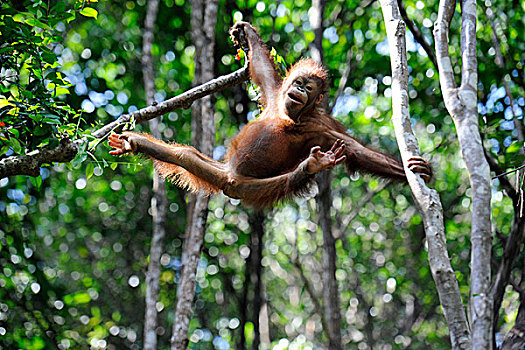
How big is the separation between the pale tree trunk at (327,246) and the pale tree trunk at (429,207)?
4.14m

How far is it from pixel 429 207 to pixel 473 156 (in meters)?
0.34

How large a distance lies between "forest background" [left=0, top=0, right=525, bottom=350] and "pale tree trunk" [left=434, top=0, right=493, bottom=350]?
2.18 meters

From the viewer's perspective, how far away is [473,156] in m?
2.90

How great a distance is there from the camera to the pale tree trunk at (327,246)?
24.1 feet

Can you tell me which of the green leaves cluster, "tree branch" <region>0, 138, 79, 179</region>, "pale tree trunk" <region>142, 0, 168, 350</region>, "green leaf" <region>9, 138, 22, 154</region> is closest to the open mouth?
the green leaves cluster

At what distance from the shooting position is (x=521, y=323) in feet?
17.5

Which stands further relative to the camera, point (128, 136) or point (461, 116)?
point (128, 136)

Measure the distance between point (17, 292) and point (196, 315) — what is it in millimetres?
4822

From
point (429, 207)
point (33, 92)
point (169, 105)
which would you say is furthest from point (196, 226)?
point (429, 207)

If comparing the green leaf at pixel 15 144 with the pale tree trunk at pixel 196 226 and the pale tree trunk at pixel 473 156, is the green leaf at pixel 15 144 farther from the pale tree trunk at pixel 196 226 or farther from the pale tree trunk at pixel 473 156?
the pale tree trunk at pixel 196 226

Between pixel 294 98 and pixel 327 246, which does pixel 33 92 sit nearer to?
pixel 294 98

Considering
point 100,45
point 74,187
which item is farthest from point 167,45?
point 74,187

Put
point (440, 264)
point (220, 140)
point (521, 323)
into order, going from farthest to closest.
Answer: point (220, 140) < point (521, 323) < point (440, 264)

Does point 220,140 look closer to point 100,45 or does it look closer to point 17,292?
point 100,45
